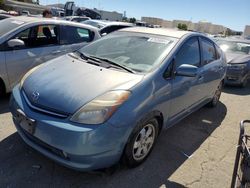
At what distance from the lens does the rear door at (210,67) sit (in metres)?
4.42

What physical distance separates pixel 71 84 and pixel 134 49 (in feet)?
3.89

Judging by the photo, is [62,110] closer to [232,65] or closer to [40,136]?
[40,136]

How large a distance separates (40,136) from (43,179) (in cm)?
51

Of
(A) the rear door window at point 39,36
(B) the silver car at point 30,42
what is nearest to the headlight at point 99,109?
(B) the silver car at point 30,42

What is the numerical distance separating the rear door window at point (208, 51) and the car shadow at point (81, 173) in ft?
5.13

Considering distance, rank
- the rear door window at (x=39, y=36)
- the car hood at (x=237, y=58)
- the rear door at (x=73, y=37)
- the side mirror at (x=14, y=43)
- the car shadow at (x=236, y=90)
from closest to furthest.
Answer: the side mirror at (x=14, y=43) < the rear door window at (x=39, y=36) < the rear door at (x=73, y=37) < the car shadow at (x=236, y=90) < the car hood at (x=237, y=58)

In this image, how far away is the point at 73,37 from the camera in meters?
5.78

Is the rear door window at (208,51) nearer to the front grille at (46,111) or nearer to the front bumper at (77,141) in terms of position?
the front bumper at (77,141)

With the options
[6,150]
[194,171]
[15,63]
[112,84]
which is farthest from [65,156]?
[15,63]

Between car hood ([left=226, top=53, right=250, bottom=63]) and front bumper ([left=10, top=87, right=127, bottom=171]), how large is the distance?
6.32 metres

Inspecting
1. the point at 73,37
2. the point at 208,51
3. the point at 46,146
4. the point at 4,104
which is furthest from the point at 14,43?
the point at 208,51

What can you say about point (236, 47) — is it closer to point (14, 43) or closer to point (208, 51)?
point (208, 51)

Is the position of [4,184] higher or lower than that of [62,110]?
lower

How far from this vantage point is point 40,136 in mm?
2602
